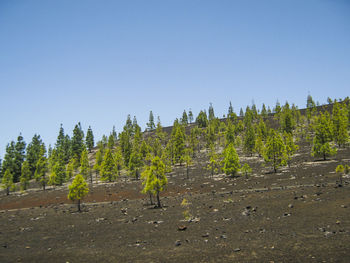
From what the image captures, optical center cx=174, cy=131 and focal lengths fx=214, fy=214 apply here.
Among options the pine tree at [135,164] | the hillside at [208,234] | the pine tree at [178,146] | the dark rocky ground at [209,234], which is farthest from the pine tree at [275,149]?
the pine tree at [178,146]

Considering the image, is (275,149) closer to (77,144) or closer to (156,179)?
(156,179)

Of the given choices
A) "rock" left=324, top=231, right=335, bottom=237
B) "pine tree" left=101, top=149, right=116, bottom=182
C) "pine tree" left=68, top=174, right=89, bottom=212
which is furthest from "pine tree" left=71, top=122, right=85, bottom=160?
"rock" left=324, top=231, right=335, bottom=237

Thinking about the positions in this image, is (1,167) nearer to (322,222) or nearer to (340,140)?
(322,222)

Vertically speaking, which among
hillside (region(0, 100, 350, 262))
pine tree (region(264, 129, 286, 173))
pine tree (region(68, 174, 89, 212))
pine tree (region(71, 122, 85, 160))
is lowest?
hillside (region(0, 100, 350, 262))

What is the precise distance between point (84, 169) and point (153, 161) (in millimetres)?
48015

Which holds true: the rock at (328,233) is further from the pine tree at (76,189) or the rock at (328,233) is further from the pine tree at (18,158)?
the pine tree at (18,158)

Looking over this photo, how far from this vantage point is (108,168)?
66500 mm

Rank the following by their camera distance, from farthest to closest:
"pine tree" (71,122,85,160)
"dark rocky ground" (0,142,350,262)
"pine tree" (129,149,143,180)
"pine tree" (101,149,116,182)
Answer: "pine tree" (71,122,85,160) → "pine tree" (101,149,116,182) → "pine tree" (129,149,143,180) → "dark rocky ground" (0,142,350,262)

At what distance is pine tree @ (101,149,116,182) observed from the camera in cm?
6600

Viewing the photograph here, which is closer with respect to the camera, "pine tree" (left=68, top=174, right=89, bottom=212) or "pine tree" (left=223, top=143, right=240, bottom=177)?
"pine tree" (left=68, top=174, right=89, bottom=212)

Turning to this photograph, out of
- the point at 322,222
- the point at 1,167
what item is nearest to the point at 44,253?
the point at 322,222

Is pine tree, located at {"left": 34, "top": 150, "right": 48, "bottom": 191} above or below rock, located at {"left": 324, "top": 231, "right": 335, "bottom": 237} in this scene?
above

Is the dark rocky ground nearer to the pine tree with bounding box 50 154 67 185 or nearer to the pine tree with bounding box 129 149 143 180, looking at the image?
the pine tree with bounding box 129 149 143 180

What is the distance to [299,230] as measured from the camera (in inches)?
561
